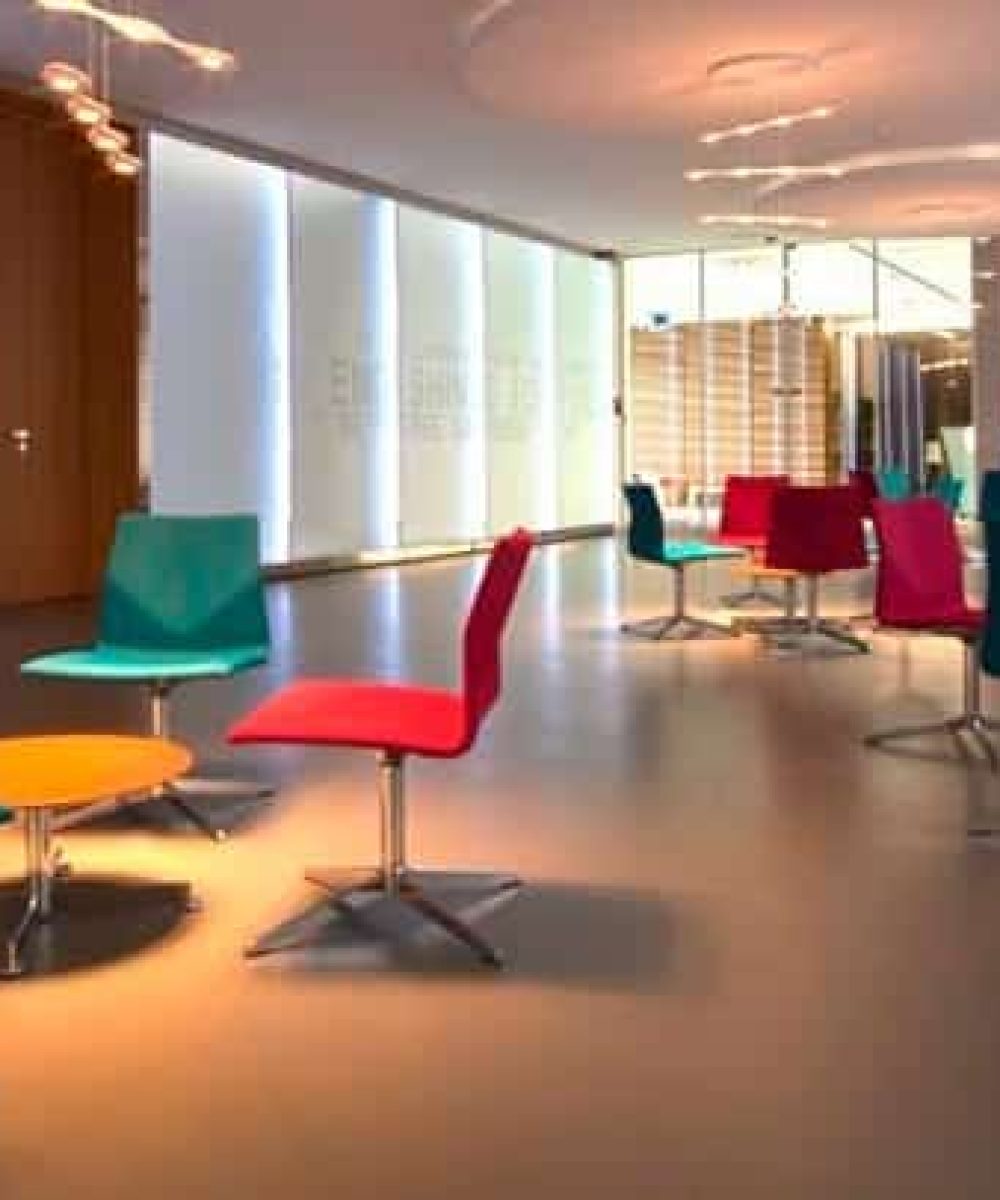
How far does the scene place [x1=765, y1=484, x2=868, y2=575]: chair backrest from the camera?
8555mm

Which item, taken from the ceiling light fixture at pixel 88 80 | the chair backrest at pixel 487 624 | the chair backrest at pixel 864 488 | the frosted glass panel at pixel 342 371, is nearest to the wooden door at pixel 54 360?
the frosted glass panel at pixel 342 371

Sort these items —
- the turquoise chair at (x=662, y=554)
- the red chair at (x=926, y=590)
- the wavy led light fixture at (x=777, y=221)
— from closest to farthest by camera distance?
the red chair at (x=926, y=590) → the turquoise chair at (x=662, y=554) → the wavy led light fixture at (x=777, y=221)

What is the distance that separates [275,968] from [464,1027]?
1.79 ft

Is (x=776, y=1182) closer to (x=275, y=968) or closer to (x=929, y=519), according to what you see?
(x=275, y=968)

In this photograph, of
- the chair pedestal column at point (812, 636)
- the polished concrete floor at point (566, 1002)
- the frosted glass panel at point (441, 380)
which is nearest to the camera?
the polished concrete floor at point (566, 1002)

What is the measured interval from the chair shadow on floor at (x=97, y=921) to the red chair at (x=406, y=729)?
29cm

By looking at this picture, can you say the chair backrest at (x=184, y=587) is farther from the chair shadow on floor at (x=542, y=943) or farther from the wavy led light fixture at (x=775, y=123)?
the wavy led light fixture at (x=775, y=123)

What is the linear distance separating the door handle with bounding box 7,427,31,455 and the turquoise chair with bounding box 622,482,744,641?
472 centimetres

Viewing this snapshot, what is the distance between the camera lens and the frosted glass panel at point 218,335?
Answer: 12.6 metres

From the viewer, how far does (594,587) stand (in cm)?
1263

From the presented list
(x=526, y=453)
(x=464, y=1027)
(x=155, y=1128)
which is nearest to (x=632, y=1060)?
(x=464, y=1027)

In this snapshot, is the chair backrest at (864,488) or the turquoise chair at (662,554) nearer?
the chair backrest at (864,488)

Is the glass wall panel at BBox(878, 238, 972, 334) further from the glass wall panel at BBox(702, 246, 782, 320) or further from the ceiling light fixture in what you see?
the ceiling light fixture

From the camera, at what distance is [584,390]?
20688mm
